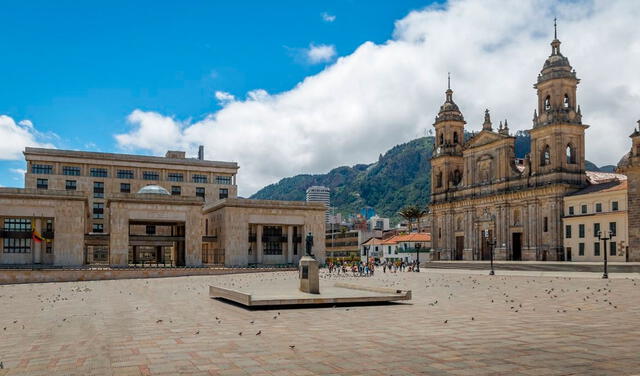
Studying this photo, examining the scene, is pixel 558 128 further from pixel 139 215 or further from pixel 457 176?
Answer: pixel 139 215

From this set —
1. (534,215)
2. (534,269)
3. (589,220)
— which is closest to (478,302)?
(534,269)

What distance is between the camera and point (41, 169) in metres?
81.4

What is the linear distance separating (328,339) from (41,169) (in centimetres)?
7861

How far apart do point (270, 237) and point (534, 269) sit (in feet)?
93.1

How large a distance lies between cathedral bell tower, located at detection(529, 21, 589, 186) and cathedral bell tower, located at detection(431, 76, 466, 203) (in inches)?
645

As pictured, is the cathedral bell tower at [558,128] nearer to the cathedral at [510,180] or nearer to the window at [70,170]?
the cathedral at [510,180]

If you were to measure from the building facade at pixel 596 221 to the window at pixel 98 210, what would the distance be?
193 feet

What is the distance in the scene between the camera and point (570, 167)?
6581 centimetres

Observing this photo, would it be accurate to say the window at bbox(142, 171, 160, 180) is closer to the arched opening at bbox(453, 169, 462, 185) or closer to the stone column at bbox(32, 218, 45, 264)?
the stone column at bbox(32, 218, 45, 264)

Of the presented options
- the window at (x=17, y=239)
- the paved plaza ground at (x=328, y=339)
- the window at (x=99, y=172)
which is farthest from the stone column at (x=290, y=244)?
the paved plaza ground at (x=328, y=339)

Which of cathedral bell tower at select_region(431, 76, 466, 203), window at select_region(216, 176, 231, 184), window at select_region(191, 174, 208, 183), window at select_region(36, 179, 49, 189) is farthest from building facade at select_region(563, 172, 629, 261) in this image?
window at select_region(36, 179, 49, 189)

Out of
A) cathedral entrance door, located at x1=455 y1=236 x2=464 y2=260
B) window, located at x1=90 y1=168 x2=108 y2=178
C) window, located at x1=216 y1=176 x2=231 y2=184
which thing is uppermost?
window, located at x1=90 y1=168 x2=108 y2=178

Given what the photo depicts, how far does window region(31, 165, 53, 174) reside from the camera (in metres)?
80.9

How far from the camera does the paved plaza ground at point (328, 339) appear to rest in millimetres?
9539
